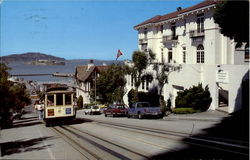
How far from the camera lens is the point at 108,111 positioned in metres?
37.9

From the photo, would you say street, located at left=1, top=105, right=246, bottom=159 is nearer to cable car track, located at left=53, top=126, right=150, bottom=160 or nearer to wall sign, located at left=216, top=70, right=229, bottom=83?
cable car track, located at left=53, top=126, right=150, bottom=160

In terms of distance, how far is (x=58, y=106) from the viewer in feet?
80.4

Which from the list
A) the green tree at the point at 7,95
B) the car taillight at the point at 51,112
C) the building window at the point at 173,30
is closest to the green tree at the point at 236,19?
the green tree at the point at 7,95

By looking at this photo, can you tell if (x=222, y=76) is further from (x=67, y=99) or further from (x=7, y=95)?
(x=7, y=95)

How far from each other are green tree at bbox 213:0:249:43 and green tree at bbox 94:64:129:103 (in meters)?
30.9

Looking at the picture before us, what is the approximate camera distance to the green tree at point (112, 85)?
50.9 meters

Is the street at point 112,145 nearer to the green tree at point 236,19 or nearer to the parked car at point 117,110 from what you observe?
the green tree at point 236,19

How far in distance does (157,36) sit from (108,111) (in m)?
15.9

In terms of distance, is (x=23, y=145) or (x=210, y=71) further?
(x=210, y=71)

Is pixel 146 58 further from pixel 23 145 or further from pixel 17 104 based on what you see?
pixel 17 104

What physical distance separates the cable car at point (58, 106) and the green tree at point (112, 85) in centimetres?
2342

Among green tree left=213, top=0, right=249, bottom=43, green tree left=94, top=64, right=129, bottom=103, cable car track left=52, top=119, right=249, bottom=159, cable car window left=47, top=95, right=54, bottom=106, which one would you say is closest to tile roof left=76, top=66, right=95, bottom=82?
green tree left=94, top=64, right=129, bottom=103

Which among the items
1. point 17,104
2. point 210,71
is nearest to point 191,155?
point 17,104

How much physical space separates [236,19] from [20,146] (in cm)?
1220
